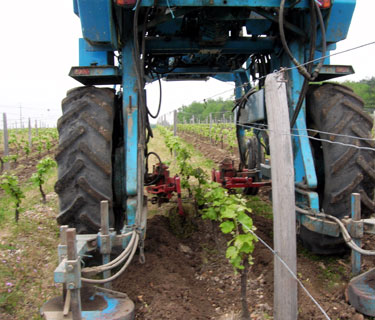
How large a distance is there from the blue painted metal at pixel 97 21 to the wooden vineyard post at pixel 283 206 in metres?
1.42

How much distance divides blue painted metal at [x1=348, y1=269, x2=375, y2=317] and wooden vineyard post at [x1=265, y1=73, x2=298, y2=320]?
59 cm

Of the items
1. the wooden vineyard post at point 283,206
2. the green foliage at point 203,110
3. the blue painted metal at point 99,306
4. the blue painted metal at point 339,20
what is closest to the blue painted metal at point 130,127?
the blue painted metal at point 99,306

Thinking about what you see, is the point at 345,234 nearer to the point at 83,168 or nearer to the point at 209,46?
the point at 83,168

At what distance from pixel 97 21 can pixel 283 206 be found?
6.35 feet

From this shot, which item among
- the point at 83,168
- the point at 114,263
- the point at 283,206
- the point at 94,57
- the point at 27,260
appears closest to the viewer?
the point at 283,206

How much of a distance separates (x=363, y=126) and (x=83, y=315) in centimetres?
247

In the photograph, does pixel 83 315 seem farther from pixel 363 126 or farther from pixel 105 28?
pixel 363 126

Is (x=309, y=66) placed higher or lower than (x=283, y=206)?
higher

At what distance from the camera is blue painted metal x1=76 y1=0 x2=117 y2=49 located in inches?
103

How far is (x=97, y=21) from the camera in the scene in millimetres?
2701

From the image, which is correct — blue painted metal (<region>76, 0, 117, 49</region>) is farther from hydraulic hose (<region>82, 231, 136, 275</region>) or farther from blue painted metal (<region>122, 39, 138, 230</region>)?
hydraulic hose (<region>82, 231, 136, 275</region>)

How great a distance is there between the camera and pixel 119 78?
3.32 meters

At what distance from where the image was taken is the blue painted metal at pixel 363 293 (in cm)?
222

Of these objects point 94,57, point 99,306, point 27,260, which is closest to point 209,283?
point 99,306
